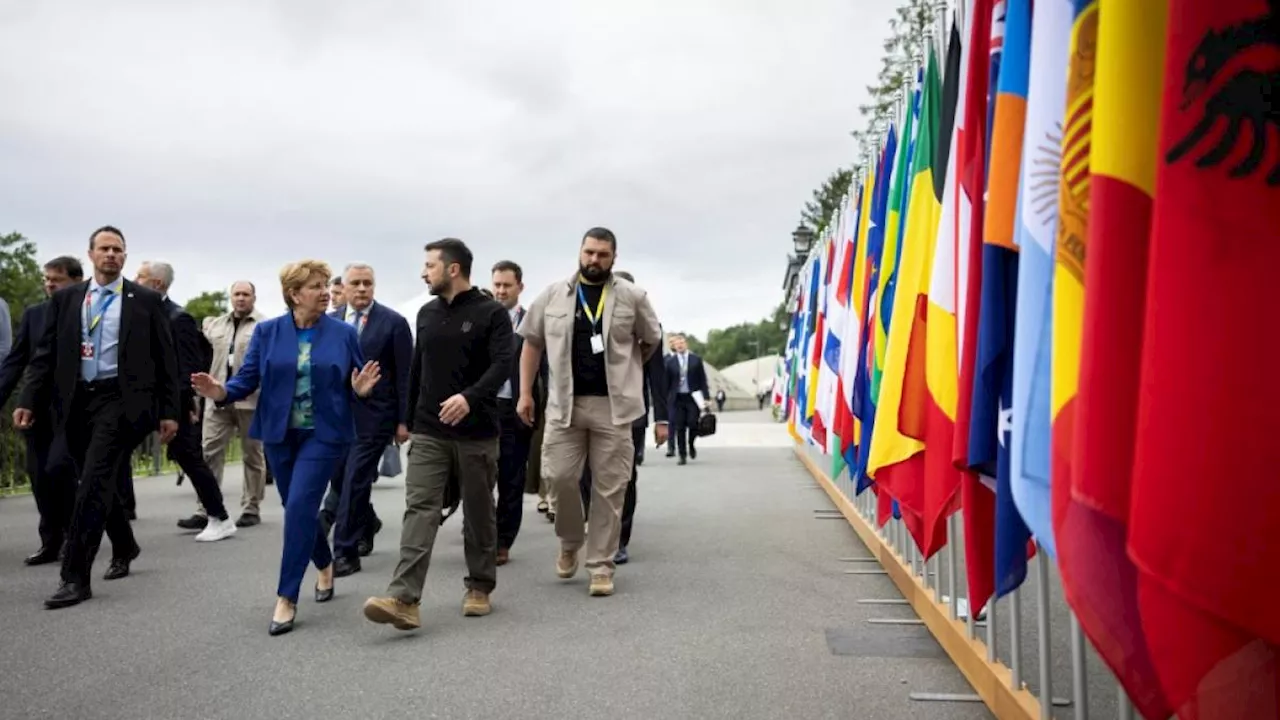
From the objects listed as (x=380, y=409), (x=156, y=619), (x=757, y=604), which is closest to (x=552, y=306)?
(x=380, y=409)

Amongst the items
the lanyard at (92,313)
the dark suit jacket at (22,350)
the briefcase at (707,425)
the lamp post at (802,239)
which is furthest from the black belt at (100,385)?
the lamp post at (802,239)

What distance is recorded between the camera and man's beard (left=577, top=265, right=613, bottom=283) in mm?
6098

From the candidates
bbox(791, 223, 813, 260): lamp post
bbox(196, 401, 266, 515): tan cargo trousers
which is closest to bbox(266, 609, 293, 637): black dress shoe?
bbox(196, 401, 266, 515): tan cargo trousers

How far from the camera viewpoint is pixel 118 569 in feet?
20.9

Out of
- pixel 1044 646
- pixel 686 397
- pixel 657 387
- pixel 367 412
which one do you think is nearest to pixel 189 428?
pixel 367 412

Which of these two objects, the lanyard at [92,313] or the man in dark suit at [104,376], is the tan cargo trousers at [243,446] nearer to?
the man in dark suit at [104,376]

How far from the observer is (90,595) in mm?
5637

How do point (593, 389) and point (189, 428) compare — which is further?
point (189, 428)

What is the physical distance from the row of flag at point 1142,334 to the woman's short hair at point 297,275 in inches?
148

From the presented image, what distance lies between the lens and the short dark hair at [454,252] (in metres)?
5.36

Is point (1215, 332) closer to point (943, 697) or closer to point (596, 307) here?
point (943, 697)

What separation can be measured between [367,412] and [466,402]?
2.00 metres

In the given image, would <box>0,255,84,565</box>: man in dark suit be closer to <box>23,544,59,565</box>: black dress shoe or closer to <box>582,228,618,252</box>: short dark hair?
<box>23,544,59,565</box>: black dress shoe

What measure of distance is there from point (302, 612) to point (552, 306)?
2.29 meters
